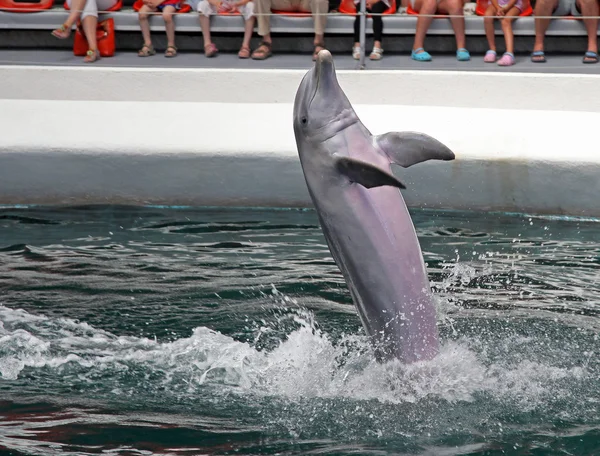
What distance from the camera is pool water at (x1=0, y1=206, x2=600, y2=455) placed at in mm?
4109

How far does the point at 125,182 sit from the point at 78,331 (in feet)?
10.6

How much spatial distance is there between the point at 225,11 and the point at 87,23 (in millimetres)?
1400

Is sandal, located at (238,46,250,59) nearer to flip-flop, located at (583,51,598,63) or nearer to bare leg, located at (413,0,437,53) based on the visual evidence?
bare leg, located at (413,0,437,53)

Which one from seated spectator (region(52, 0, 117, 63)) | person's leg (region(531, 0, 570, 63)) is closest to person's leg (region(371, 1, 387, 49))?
person's leg (region(531, 0, 570, 63))

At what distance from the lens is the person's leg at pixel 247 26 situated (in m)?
9.38

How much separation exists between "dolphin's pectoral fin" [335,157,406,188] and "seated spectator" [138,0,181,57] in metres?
6.05

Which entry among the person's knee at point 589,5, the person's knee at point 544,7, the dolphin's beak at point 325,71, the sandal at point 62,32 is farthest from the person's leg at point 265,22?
the dolphin's beak at point 325,71

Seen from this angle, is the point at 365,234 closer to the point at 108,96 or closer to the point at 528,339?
the point at 528,339

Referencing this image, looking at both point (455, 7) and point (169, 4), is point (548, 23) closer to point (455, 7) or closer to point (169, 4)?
point (455, 7)

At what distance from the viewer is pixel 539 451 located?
393 centimetres

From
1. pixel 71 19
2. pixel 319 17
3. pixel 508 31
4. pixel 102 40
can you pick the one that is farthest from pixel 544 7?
pixel 71 19

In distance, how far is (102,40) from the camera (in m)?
9.61

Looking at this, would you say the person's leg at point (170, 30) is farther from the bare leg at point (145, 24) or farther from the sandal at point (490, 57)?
the sandal at point (490, 57)

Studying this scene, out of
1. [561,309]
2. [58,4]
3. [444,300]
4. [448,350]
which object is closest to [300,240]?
[444,300]
